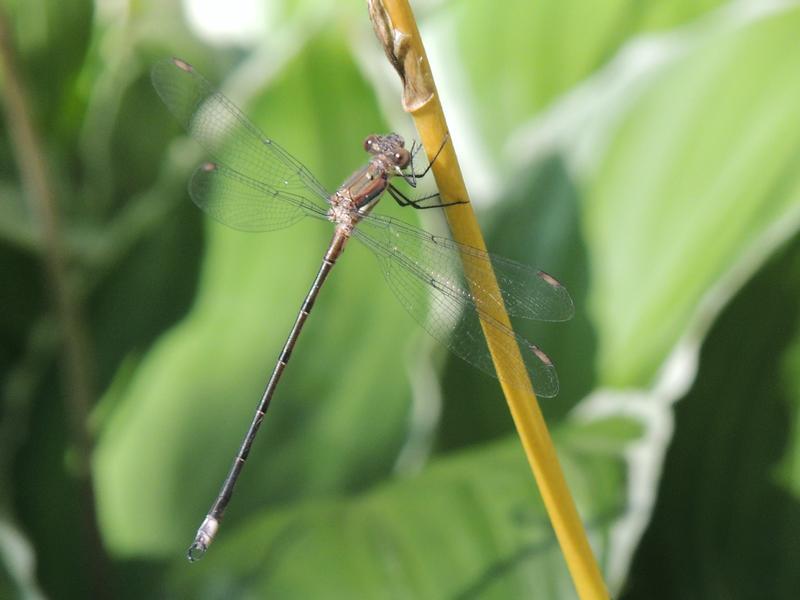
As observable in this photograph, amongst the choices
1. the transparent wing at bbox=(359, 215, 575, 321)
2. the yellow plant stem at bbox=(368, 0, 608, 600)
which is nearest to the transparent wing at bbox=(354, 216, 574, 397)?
the transparent wing at bbox=(359, 215, 575, 321)

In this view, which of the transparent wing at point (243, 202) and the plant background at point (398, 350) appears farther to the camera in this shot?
the transparent wing at point (243, 202)

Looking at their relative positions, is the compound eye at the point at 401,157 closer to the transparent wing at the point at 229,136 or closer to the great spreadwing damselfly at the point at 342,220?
the great spreadwing damselfly at the point at 342,220

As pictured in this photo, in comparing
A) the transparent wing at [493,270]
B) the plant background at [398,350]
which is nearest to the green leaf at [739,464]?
the plant background at [398,350]

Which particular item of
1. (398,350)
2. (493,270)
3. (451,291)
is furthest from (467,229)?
(398,350)

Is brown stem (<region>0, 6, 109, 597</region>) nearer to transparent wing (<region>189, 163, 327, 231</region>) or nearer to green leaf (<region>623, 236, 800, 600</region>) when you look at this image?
transparent wing (<region>189, 163, 327, 231</region>)

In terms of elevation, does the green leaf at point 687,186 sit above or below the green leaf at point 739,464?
above

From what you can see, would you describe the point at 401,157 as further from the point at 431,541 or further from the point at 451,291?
the point at 431,541

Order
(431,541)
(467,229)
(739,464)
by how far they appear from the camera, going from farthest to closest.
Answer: (739,464) < (431,541) < (467,229)
